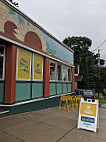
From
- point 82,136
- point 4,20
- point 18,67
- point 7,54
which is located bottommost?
point 82,136

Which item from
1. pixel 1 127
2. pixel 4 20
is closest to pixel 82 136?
pixel 1 127

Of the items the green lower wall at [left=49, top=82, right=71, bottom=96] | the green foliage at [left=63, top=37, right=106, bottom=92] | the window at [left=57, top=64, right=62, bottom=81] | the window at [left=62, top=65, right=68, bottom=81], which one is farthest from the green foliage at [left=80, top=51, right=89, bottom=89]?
the window at [left=57, top=64, right=62, bottom=81]

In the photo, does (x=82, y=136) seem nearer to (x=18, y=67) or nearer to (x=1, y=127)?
(x=1, y=127)

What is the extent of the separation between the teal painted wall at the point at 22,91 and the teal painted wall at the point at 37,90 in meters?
0.39

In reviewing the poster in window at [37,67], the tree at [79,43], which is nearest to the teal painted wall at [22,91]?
the poster in window at [37,67]

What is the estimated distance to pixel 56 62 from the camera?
969 centimetres

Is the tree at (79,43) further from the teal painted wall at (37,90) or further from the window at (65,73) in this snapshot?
the teal painted wall at (37,90)

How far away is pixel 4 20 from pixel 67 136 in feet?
16.1

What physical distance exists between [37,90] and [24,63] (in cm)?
185

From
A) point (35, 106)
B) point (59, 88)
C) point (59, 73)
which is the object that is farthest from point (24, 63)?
point (59, 88)

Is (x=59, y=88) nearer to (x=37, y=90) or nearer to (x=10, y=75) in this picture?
(x=37, y=90)

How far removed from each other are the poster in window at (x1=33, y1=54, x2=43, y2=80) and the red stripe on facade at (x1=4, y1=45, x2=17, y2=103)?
169cm

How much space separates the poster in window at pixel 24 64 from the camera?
19.1 ft

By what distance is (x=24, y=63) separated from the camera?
6.14 metres
